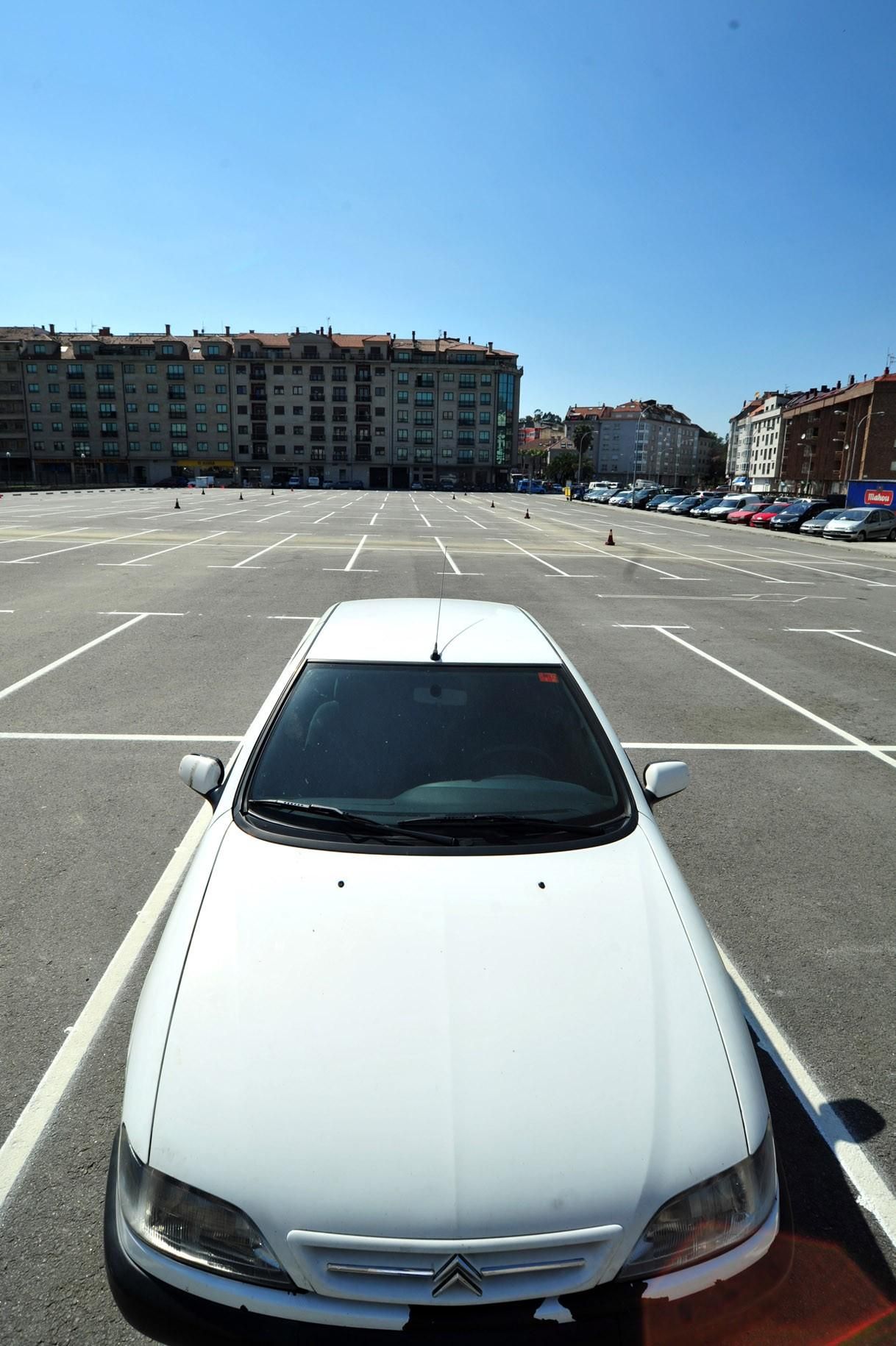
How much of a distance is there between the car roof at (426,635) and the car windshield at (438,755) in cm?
9

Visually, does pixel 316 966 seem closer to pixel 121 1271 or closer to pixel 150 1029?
pixel 150 1029

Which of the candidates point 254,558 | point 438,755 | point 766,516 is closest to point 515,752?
point 438,755

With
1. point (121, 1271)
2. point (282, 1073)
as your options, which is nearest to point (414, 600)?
point (282, 1073)

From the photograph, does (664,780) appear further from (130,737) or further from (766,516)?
(766,516)

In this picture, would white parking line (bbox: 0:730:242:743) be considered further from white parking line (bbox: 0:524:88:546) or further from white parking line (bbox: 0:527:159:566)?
white parking line (bbox: 0:524:88:546)

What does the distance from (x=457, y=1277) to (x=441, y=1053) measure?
453 mm

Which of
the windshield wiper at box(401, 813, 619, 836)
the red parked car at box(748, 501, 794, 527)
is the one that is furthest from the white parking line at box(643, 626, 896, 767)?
the red parked car at box(748, 501, 794, 527)

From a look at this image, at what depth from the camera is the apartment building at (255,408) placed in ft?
369

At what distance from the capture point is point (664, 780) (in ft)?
11.1

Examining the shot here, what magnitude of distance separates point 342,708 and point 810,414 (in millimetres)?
123766

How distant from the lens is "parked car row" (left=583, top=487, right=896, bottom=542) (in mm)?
36781

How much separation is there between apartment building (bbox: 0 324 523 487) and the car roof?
116419 mm

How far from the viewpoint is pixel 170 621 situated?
12156mm

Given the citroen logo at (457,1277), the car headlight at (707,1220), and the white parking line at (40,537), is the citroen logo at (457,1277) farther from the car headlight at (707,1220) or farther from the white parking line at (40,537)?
the white parking line at (40,537)
